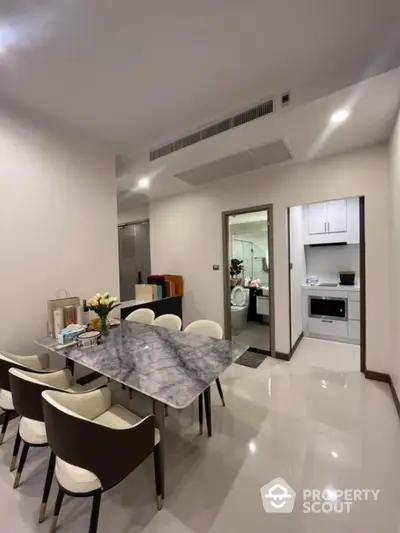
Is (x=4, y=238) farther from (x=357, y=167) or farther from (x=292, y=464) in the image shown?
(x=357, y=167)

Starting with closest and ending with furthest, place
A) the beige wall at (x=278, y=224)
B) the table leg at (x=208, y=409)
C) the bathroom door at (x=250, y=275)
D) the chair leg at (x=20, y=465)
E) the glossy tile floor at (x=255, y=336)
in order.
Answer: the chair leg at (x=20, y=465) → the table leg at (x=208, y=409) → the beige wall at (x=278, y=224) → the glossy tile floor at (x=255, y=336) → the bathroom door at (x=250, y=275)

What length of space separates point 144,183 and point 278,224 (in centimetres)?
219

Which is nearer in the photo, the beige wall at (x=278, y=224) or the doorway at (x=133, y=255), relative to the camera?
the beige wall at (x=278, y=224)

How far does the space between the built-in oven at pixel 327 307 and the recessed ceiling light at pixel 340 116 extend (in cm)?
282

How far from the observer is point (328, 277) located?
182 inches

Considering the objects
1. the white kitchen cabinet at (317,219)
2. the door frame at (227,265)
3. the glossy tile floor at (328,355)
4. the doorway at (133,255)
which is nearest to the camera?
the glossy tile floor at (328,355)

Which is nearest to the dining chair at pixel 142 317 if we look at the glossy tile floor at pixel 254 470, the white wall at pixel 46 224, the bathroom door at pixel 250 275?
the white wall at pixel 46 224

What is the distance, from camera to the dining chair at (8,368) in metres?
1.61

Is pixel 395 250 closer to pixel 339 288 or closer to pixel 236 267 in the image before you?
pixel 339 288

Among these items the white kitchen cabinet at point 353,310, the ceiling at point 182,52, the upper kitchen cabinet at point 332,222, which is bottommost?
the white kitchen cabinet at point 353,310

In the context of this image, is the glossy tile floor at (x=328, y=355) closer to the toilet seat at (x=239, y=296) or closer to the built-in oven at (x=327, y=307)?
the built-in oven at (x=327, y=307)

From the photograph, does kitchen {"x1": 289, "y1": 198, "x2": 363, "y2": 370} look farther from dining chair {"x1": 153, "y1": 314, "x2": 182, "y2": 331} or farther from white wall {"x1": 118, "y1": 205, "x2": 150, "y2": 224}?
white wall {"x1": 118, "y1": 205, "x2": 150, "y2": 224}

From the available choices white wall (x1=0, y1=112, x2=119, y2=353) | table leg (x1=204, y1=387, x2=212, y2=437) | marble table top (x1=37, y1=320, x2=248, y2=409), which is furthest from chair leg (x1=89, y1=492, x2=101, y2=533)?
white wall (x1=0, y1=112, x2=119, y2=353)

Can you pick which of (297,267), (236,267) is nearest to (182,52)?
(297,267)
